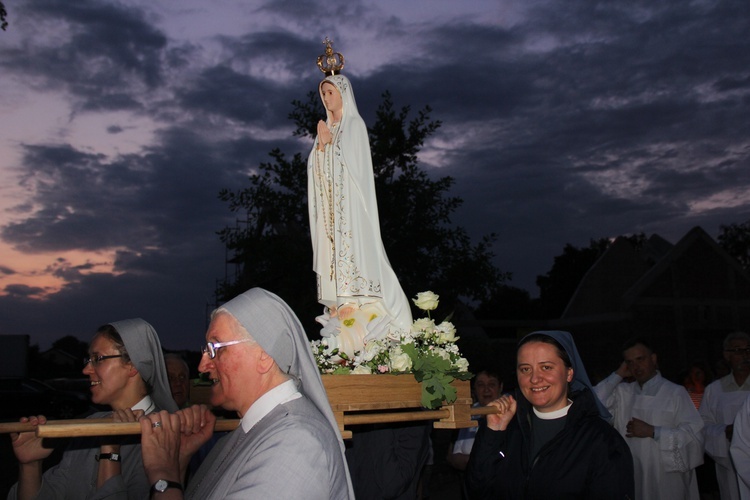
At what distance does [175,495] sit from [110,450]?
85cm

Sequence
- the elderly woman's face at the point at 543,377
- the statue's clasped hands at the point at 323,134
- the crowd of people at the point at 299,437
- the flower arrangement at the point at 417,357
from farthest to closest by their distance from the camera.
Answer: the statue's clasped hands at the point at 323,134 → the flower arrangement at the point at 417,357 → the elderly woman's face at the point at 543,377 → the crowd of people at the point at 299,437

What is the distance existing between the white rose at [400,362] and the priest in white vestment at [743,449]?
2285 mm

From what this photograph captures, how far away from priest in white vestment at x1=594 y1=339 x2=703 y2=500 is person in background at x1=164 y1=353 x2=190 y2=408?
3520 mm

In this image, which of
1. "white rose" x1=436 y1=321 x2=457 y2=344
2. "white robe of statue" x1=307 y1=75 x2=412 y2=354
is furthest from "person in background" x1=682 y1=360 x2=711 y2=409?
"white rose" x1=436 y1=321 x2=457 y2=344

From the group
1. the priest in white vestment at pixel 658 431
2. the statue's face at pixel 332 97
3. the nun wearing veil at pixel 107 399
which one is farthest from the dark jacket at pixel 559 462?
the statue's face at pixel 332 97

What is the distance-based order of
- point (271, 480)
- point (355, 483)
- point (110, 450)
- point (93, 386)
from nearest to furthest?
point (271, 480)
point (110, 450)
point (93, 386)
point (355, 483)

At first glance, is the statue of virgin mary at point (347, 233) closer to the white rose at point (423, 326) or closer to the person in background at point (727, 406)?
the white rose at point (423, 326)

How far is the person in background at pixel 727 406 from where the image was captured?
665 centimetres

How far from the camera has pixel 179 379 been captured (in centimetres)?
570

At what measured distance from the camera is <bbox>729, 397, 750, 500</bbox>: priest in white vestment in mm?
4848

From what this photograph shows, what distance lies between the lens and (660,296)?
2430 cm

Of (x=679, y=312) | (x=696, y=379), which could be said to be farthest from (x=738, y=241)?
(x=696, y=379)

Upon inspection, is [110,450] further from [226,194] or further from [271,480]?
[226,194]

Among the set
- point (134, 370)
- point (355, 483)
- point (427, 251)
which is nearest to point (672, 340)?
point (427, 251)
